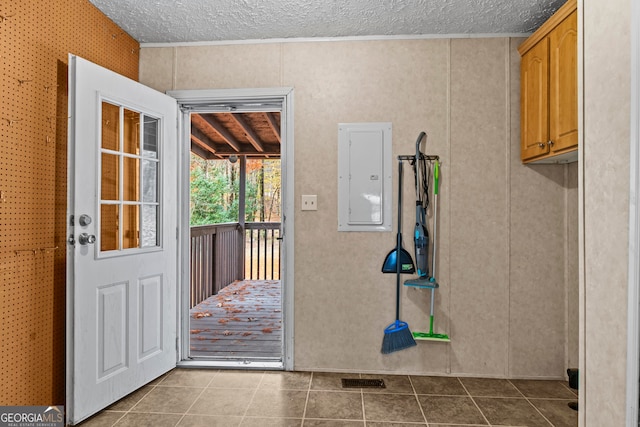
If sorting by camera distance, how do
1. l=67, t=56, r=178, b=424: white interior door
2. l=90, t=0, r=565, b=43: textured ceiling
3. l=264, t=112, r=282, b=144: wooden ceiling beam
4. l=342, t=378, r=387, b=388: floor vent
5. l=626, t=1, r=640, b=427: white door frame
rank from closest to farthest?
l=626, t=1, r=640, b=427: white door frame → l=67, t=56, r=178, b=424: white interior door → l=90, t=0, r=565, b=43: textured ceiling → l=342, t=378, r=387, b=388: floor vent → l=264, t=112, r=282, b=144: wooden ceiling beam

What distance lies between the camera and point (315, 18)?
7.98ft

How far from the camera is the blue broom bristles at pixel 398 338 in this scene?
259 cm

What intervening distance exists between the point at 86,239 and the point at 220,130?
3776 mm

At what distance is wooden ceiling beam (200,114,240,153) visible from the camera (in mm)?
5145

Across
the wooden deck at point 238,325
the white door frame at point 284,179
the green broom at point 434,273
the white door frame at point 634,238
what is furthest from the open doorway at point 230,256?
the white door frame at point 634,238

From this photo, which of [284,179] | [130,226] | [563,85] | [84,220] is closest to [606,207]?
[563,85]

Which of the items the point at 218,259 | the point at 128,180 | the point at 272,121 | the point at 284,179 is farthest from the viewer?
the point at 218,259

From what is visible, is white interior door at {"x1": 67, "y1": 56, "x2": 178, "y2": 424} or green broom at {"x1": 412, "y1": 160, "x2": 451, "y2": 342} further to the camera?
green broom at {"x1": 412, "y1": 160, "x2": 451, "y2": 342}

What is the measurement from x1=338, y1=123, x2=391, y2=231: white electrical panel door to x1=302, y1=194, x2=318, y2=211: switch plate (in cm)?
18

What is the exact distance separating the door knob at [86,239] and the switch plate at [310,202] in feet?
4.40

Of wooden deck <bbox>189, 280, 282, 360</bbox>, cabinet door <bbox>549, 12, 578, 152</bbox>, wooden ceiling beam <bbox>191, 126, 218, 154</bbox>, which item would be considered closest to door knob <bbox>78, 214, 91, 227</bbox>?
wooden deck <bbox>189, 280, 282, 360</bbox>

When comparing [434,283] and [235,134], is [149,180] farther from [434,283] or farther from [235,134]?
[235,134]

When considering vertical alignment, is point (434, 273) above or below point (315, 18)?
below

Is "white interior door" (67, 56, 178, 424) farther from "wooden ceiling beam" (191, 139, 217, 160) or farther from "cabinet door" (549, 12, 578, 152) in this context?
"wooden ceiling beam" (191, 139, 217, 160)
